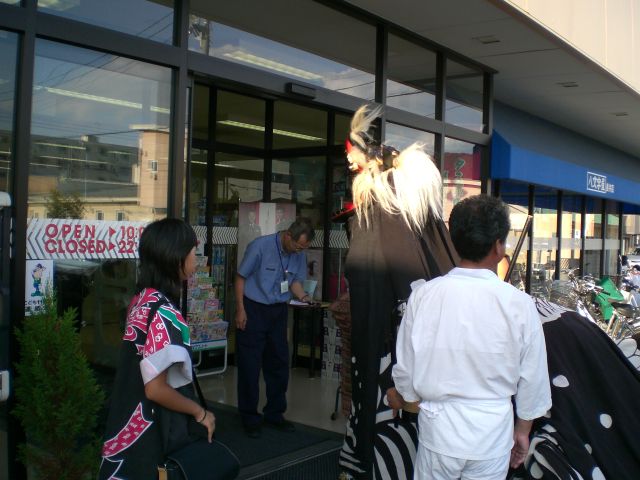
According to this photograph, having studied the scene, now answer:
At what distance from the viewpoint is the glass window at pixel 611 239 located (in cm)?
1280

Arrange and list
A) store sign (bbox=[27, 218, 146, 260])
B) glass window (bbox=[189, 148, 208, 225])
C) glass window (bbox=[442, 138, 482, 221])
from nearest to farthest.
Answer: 1. store sign (bbox=[27, 218, 146, 260])
2. glass window (bbox=[442, 138, 482, 221])
3. glass window (bbox=[189, 148, 208, 225])

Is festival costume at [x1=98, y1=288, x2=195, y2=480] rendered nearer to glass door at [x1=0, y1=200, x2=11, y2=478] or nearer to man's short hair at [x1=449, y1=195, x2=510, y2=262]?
glass door at [x1=0, y1=200, x2=11, y2=478]

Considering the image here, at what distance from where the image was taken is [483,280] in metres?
2.20

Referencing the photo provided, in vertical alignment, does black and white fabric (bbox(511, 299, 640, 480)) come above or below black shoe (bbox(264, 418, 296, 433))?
above

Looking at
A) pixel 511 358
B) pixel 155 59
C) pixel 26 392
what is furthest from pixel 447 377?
pixel 155 59

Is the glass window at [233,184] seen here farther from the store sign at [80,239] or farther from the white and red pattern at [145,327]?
the white and red pattern at [145,327]

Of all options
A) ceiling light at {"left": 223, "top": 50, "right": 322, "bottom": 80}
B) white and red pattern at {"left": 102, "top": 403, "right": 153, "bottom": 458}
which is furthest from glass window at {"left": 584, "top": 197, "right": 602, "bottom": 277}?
white and red pattern at {"left": 102, "top": 403, "right": 153, "bottom": 458}

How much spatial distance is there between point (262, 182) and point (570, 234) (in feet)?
20.5

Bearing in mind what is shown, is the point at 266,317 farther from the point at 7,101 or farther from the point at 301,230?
the point at 7,101

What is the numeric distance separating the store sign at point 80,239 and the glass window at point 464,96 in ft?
13.0

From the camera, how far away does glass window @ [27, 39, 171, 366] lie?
3.39 metres

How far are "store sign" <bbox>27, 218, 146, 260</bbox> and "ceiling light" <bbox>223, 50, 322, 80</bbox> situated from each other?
1745 millimetres

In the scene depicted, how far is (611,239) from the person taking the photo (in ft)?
42.8

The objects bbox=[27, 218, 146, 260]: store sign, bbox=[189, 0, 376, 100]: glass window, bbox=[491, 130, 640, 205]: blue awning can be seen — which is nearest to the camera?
bbox=[27, 218, 146, 260]: store sign
